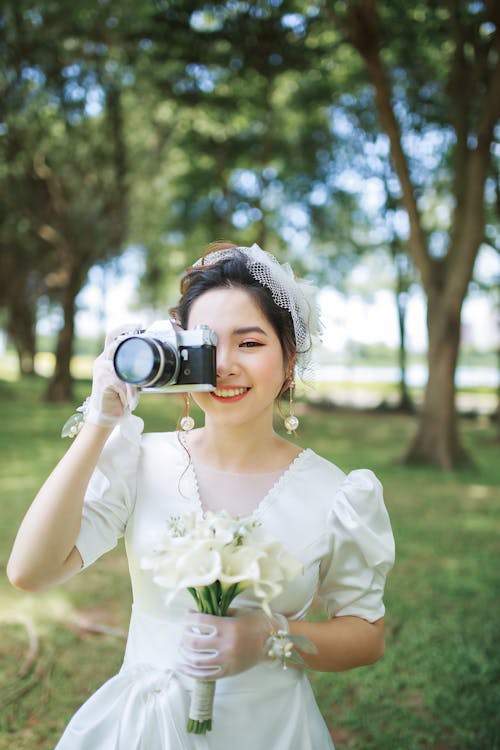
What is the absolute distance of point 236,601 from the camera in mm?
1619

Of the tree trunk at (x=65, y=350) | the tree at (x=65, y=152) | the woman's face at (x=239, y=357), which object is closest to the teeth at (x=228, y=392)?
the woman's face at (x=239, y=357)

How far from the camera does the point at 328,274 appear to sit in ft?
72.6

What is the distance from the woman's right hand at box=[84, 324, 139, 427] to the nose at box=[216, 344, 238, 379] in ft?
0.82

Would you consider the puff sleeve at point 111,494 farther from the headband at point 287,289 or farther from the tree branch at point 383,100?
the tree branch at point 383,100

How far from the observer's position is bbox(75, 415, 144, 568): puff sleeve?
164 centimetres

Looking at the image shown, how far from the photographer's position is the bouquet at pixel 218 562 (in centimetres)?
127

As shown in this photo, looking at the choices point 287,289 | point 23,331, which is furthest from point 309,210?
point 287,289

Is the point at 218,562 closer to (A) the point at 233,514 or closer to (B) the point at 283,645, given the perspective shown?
(B) the point at 283,645

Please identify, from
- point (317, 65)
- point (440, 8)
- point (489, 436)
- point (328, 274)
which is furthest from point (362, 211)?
point (440, 8)

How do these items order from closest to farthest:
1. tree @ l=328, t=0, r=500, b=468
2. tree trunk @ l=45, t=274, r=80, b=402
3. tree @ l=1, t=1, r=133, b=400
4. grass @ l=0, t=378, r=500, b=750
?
grass @ l=0, t=378, r=500, b=750 → tree @ l=328, t=0, r=500, b=468 → tree @ l=1, t=1, r=133, b=400 → tree trunk @ l=45, t=274, r=80, b=402

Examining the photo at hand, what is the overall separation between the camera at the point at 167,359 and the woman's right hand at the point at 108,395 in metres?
0.03

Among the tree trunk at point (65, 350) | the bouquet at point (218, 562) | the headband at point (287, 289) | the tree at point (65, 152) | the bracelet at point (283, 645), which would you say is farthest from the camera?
the tree trunk at point (65, 350)

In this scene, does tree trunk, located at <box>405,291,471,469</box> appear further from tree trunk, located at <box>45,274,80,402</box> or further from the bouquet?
tree trunk, located at <box>45,274,80,402</box>

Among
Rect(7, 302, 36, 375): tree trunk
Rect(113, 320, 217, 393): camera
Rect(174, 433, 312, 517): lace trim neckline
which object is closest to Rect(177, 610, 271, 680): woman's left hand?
Rect(174, 433, 312, 517): lace trim neckline
